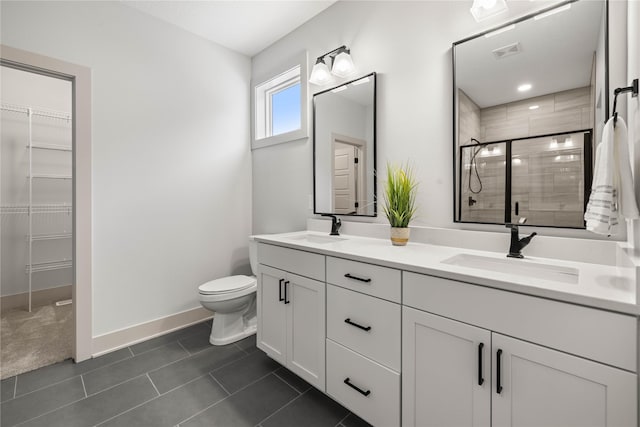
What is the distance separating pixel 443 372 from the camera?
105 centimetres

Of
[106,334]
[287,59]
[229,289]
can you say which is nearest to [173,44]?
[287,59]

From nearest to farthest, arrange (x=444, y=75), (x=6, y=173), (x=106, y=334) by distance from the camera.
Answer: (x=444, y=75)
(x=106, y=334)
(x=6, y=173)

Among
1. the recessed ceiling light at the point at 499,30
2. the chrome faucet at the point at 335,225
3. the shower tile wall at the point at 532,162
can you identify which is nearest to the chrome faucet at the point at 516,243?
the shower tile wall at the point at 532,162

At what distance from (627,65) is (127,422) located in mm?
2716

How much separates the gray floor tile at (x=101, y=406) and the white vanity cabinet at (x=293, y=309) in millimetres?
715

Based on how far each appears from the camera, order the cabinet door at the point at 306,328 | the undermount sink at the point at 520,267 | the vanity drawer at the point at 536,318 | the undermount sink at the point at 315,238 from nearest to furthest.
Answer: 1. the vanity drawer at the point at 536,318
2. the undermount sink at the point at 520,267
3. the cabinet door at the point at 306,328
4. the undermount sink at the point at 315,238

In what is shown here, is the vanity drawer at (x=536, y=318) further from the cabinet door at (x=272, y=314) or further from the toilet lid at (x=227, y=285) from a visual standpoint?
the toilet lid at (x=227, y=285)

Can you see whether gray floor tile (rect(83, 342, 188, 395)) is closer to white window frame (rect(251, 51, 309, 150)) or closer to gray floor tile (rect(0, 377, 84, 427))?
gray floor tile (rect(0, 377, 84, 427))

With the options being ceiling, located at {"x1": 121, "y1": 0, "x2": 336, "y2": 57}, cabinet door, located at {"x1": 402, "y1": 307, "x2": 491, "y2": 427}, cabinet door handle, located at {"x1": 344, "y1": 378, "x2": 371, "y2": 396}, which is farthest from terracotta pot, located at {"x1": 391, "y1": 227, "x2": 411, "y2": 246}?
ceiling, located at {"x1": 121, "y1": 0, "x2": 336, "y2": 57}

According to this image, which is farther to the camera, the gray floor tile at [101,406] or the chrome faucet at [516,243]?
the gray floor tile at [101,406]

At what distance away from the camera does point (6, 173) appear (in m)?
2.80

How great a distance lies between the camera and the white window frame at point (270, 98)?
95.4 inches

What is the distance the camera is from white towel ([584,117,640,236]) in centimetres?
90

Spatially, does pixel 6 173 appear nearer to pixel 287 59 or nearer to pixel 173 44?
pixel 173 44
